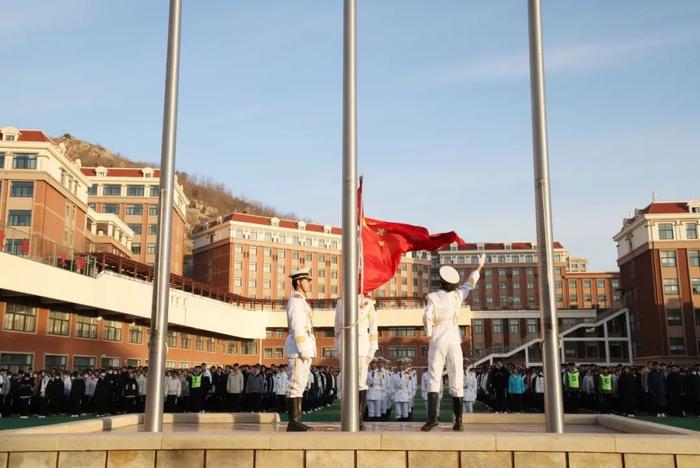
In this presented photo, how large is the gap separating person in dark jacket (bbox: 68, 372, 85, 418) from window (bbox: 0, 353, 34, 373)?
7.75m

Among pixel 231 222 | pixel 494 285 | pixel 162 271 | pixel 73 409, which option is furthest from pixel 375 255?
pixel 494 285

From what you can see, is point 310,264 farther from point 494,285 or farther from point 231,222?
point 494,285

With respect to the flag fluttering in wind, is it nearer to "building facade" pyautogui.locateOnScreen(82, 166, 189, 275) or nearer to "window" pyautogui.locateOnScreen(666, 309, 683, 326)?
"window" pyautogui.locateOnScreen(666, 309, 683, 326)

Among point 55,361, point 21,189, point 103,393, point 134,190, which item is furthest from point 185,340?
point 134,190

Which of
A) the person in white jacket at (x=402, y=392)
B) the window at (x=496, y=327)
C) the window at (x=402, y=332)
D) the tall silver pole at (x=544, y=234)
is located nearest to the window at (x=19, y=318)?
the person in white jacket at (x=402, y=392)

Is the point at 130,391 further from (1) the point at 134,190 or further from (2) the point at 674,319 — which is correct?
(1) the point at 134,190

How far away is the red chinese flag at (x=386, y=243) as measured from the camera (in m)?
9.71

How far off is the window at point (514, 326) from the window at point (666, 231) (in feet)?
83.1

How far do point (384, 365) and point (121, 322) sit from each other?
22.9 metres

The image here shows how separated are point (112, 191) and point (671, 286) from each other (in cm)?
5806

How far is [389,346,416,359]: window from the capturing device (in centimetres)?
6619

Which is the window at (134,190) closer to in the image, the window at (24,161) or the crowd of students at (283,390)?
the window at (24,161)

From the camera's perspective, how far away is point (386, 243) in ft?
32.4

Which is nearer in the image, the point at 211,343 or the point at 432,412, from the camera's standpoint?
the point at 432,412
